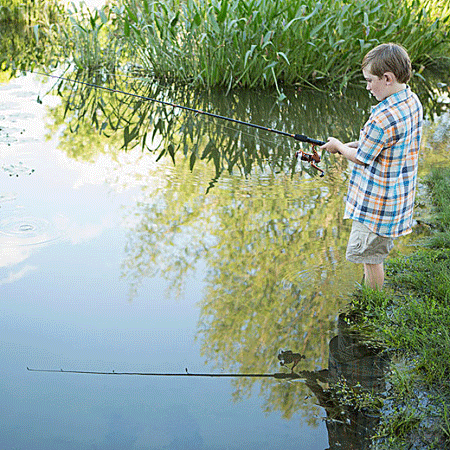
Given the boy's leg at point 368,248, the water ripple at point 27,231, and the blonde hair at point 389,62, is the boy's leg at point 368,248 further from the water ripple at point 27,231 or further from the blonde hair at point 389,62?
the water ripple at point 27,231

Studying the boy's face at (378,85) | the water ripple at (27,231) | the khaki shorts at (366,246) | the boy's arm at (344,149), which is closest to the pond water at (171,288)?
the water ripple at (27,231)

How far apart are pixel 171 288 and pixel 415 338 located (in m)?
1.11

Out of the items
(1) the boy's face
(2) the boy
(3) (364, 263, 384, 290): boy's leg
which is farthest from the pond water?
(1) the boy's face

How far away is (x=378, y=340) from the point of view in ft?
7.87

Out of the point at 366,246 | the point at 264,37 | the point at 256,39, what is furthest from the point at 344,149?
the point at 256,39

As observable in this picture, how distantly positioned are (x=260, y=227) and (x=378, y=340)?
1244 millimetres

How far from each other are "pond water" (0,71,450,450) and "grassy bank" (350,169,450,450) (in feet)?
0.35

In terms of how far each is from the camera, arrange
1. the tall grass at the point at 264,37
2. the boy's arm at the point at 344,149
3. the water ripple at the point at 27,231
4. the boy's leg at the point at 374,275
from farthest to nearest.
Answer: the tall grass at the point at 264,37, the water ripple at the point at 27,231, the boy's leg at the point at 374,275, the boy's arm at the point at 344,149

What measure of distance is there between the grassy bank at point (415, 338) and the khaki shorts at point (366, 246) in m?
0.17

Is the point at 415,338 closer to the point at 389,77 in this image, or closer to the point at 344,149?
the point at 344,149

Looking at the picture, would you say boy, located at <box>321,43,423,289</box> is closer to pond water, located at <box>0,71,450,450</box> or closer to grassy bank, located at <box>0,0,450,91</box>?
pond water, located at <box>0,71,450,450</box>

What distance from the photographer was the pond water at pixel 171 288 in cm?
202

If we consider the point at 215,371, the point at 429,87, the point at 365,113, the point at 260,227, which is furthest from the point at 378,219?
the point at 429,87

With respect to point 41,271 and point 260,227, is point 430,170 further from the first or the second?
point 41,271
